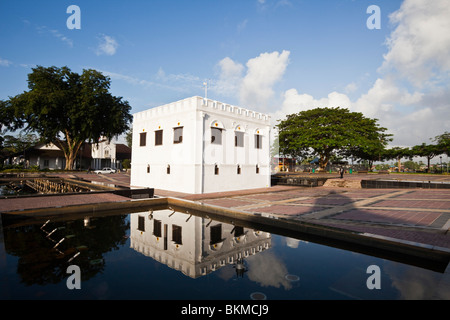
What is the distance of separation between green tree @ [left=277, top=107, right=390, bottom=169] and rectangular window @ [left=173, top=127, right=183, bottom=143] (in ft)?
89.2

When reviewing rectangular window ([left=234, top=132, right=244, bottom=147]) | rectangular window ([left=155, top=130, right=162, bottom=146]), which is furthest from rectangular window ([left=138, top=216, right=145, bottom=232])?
rectangular window ([left=234, top=132, right=244, bottom=147])

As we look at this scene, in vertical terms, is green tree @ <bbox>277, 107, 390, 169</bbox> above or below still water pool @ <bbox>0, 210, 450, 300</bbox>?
above

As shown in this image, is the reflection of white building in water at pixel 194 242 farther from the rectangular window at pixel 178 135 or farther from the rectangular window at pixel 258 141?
the rectangular window at pixel 258 141

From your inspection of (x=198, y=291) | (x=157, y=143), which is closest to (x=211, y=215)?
(x=198, y=291)

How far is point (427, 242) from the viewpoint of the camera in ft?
19.5

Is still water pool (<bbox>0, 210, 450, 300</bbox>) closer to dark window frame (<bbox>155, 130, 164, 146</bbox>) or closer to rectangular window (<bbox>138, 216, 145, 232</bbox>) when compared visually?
rectangular window (<bbox>138, 216, 145, 232</bbox>)

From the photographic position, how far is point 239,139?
19766 mm

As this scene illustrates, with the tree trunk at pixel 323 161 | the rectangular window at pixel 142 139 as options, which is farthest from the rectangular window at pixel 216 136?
the tree trunk at pixel 323 161

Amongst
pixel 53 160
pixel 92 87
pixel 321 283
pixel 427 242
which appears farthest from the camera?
pixel 53 160

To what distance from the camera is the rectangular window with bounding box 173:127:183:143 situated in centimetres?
1789

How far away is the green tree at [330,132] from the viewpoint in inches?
1471

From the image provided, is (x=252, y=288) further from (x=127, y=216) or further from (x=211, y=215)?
(x=127, y=216)

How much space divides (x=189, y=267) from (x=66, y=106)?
121 feet

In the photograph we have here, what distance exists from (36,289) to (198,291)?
3045 mm
